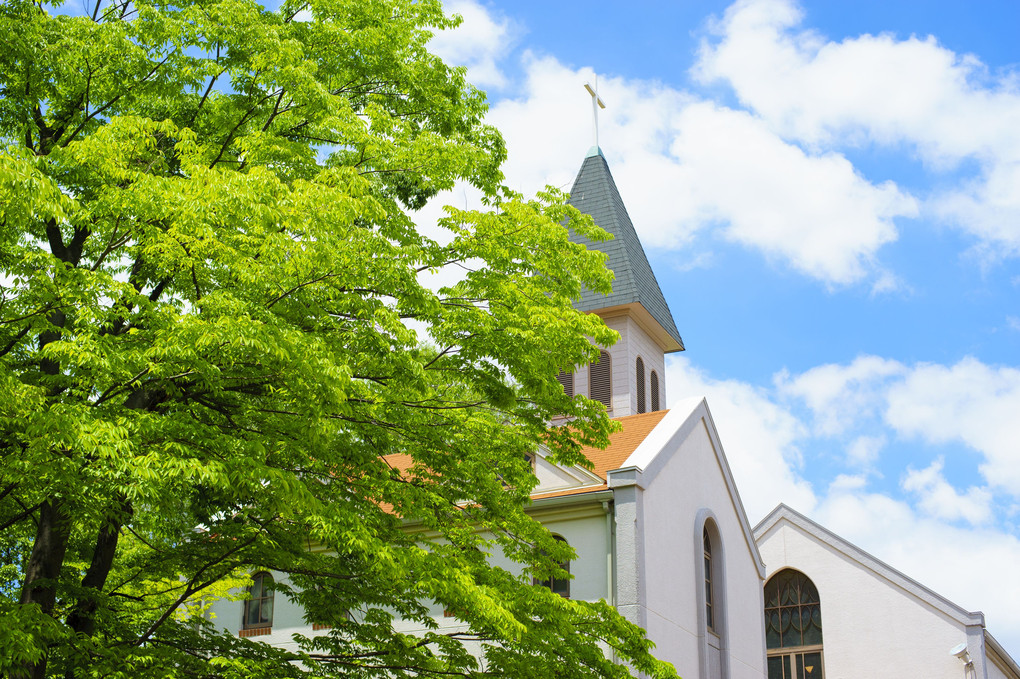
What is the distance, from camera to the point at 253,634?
21.4 m

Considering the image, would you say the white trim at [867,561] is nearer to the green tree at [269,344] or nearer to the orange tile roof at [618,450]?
the orange tile roof at [618,450]

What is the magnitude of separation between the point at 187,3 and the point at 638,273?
20134 mm

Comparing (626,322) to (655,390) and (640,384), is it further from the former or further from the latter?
(655,390)

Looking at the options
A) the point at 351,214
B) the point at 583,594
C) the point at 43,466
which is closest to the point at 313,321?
the point at 351,214

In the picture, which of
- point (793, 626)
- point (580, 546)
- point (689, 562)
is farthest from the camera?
point (793, 626)

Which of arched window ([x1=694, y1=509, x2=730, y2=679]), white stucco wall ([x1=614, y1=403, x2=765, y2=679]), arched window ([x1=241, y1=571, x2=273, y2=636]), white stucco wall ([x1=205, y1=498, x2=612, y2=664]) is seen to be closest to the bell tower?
white stucco wall ([x1=614, y1=403, x2=765, y2=679])

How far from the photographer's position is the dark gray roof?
96.1ft

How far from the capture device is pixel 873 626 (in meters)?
28.2

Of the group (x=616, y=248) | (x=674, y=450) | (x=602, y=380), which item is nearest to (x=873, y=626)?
(x=602, y=380)

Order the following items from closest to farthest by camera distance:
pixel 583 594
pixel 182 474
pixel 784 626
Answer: pixel 182 474 → pixel 583 594 → pixel 784 626

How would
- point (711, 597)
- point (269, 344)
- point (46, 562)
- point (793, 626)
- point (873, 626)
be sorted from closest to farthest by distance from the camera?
point (269, 344) < point (46, 562) < point (711, 597) < point (873, 626) < point (793, 626)

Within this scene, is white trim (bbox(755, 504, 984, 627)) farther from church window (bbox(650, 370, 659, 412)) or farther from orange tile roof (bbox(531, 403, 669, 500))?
orange tile roof (bbox(531, 403, 669, 500))

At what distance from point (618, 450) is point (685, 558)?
261cm

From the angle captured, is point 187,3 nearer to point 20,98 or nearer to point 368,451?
point 20,98
